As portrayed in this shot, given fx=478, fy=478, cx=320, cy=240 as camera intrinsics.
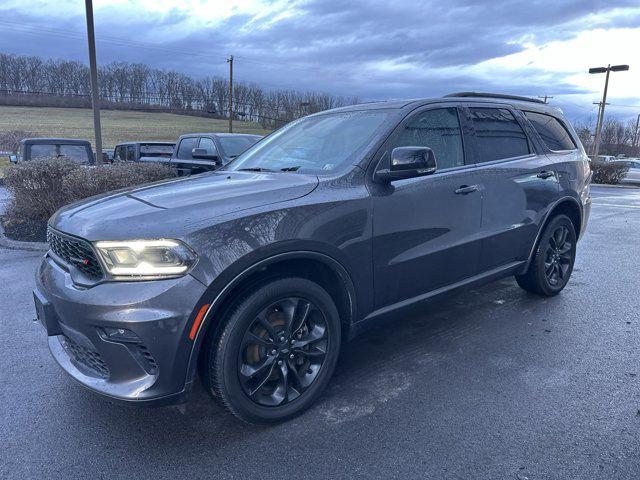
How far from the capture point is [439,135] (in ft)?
11.8

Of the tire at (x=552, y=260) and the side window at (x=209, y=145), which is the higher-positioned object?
the side window at (x=209, y=145)

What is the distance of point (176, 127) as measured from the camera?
2244 inches

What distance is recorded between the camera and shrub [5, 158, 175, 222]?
7.70 metres

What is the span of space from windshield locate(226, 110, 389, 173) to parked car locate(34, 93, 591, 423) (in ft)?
0.05

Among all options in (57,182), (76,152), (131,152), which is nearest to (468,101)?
(57,182)

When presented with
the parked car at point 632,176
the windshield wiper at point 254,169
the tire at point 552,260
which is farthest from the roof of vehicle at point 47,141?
the parked car at point 632,176

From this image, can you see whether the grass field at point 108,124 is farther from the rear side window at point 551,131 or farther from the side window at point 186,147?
the rear side window at point 551,131

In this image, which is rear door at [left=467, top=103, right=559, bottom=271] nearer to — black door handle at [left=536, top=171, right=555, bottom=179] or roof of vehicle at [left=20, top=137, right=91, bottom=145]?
black door handle at [left=536, top=171, right=555, bottom=179]

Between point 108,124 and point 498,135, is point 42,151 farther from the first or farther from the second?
point 108,124

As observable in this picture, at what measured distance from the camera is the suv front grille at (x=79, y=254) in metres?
2.38

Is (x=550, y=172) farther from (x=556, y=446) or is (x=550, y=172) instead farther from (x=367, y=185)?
(x=556, y=446)

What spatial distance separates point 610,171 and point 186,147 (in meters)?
21.7

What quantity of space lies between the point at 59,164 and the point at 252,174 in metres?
6.18

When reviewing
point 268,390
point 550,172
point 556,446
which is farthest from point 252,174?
point 550,172
